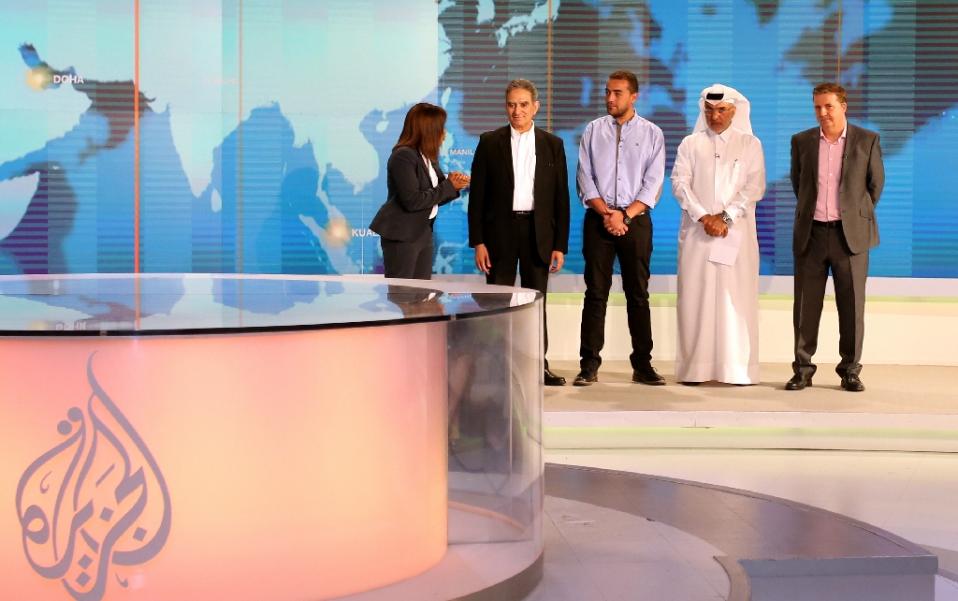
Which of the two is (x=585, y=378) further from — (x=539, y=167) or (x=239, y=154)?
(x=239, y=154)

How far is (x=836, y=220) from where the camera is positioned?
615 centimetres

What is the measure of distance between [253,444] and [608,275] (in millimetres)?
3955

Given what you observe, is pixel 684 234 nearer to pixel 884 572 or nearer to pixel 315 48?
pixel 315 48

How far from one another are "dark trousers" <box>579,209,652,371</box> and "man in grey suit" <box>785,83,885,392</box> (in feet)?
2.32

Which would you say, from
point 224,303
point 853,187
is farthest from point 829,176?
point 224,303

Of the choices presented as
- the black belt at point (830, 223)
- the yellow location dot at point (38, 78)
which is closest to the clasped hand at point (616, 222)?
the black belt at point (830, 223)

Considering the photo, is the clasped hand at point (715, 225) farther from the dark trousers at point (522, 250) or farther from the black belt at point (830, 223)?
the dark trousers at point (522, 250)

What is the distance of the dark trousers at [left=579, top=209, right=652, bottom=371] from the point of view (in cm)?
625

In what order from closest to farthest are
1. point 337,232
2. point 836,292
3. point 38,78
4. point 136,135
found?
point 836,292, point 38,78, point 136,135, point 337,232

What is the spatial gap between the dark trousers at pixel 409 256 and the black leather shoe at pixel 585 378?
0.94m

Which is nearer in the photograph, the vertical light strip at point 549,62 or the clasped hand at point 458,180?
the clasped hand at point 458,180

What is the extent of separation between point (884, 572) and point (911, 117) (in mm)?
4849

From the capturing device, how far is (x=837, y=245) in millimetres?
6160

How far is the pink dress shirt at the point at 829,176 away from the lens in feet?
20.2
